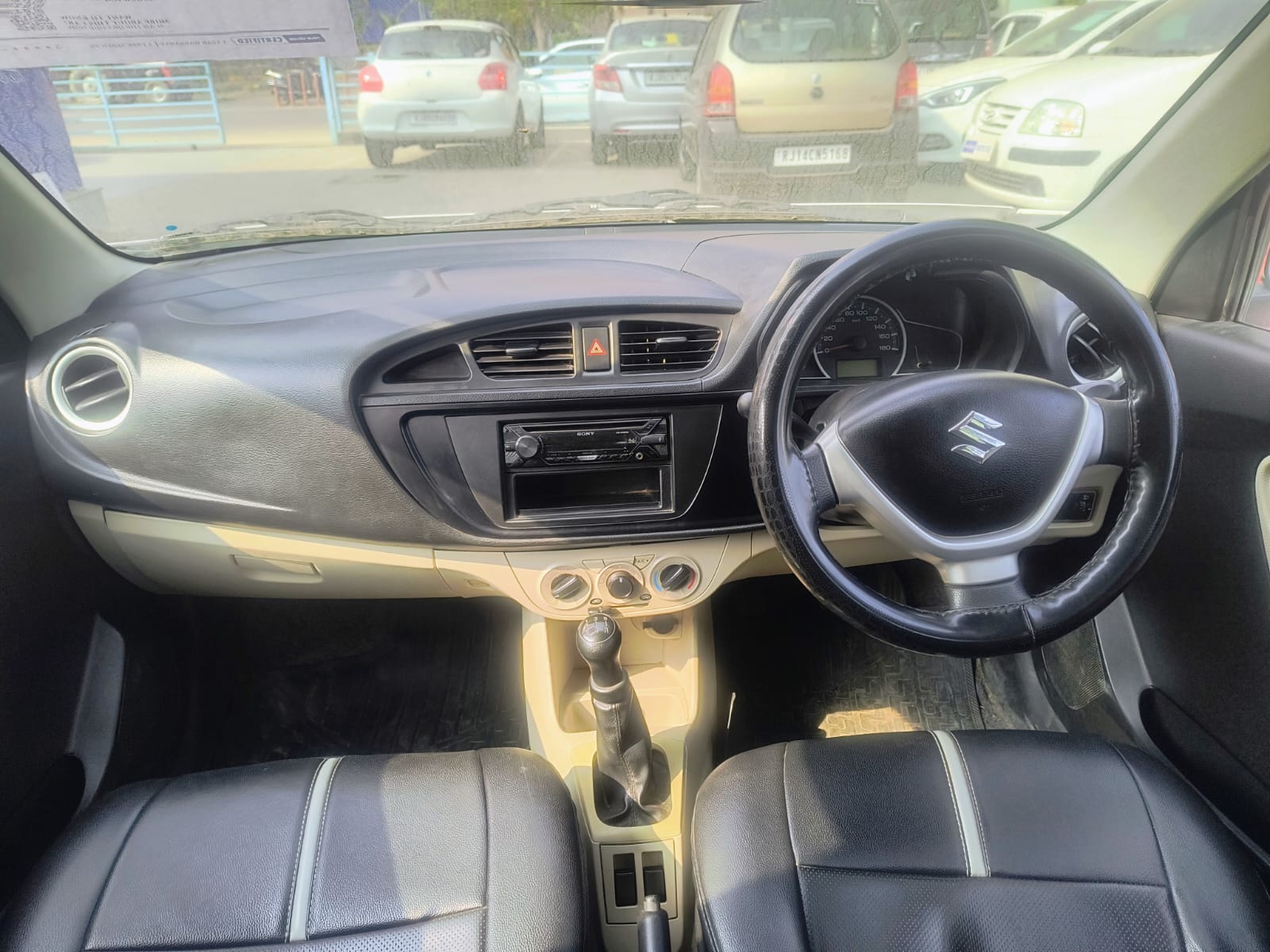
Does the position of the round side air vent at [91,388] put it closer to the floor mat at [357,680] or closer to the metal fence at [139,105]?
the metal fence at [139,105]

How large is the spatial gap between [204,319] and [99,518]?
1.41 ft

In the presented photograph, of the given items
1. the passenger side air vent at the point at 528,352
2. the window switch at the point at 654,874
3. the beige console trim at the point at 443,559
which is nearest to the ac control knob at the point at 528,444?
the passenger side air vent at the point at 528,352

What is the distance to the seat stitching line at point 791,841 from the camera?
1193mm

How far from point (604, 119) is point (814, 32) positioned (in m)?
0.38

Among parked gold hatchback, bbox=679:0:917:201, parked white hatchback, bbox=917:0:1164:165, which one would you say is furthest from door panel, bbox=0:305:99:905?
parked white hatchback, bbox=917:0:1164:165

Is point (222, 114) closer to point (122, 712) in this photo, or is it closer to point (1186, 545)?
point (122, 712)

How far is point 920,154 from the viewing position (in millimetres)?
1655

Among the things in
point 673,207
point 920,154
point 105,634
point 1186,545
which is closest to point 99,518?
point 105,634

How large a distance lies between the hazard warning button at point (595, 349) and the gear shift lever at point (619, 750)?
17.0 inches

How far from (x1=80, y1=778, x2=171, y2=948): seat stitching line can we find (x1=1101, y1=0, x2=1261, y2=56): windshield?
6.59 feet

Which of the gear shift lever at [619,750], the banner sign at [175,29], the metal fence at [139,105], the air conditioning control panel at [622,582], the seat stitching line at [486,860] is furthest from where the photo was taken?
the air conditioning control panel at [622,582]

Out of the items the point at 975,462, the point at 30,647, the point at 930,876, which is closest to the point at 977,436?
the point at 975,462

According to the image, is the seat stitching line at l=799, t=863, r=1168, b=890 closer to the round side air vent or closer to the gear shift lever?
the gear shift lever

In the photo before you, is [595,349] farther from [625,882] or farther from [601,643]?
[625,882]
